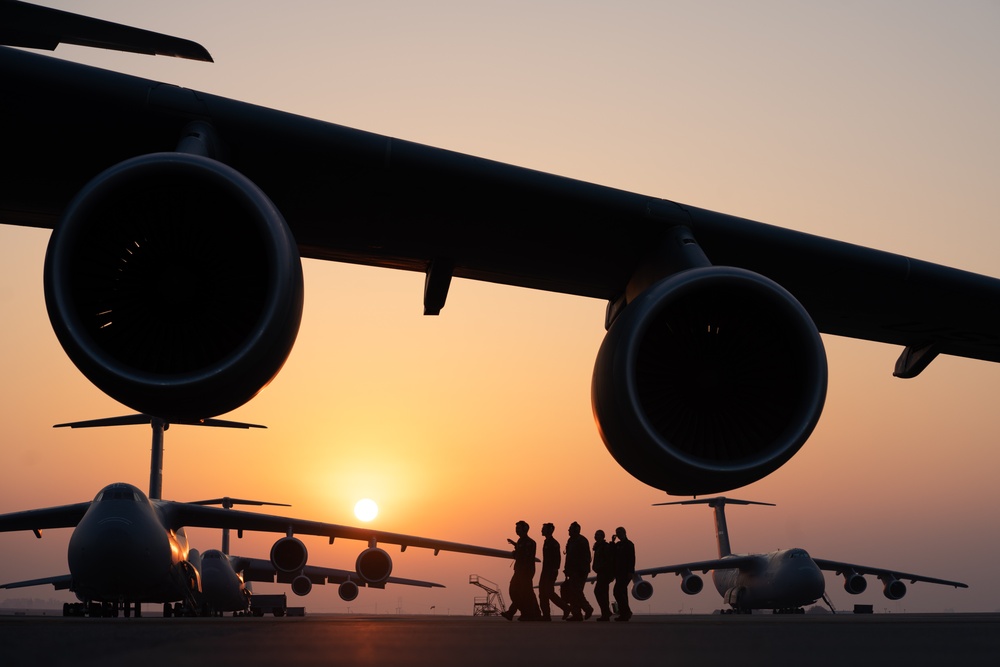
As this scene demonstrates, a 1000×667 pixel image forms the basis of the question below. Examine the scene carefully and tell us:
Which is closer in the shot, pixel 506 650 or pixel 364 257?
pixel 506 650

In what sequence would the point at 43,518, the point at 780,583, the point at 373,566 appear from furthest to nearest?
the point at 780,583 → the point at 373,566 → the point at 43,518

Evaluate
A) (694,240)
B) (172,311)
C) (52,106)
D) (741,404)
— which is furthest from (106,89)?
(741,404)

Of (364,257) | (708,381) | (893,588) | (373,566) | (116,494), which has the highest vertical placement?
(364,257)

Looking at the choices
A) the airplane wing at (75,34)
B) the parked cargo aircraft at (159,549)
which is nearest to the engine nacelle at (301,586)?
the parked cargo aircraft at (159,549)

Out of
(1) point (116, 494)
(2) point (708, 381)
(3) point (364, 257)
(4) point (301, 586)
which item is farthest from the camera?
(4) point (301, 586)

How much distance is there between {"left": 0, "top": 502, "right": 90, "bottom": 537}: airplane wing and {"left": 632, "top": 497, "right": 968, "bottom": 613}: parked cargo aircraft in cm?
2562

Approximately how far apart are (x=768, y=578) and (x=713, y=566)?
5622mm

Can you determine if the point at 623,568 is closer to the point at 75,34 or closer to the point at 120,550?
the point at 75,34

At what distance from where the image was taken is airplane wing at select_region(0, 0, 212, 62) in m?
4.60

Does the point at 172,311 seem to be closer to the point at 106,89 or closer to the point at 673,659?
the point at 106,89

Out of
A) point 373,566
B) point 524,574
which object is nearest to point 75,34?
point 524,574

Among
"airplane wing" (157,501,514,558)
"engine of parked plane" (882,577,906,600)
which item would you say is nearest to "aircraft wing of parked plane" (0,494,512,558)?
"airplane wing" (157,501,514,558)

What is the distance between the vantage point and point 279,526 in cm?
2941

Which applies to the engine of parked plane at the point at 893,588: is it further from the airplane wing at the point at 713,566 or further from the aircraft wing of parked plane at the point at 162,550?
the aircraft wing of parked plane at the point at 162,550
